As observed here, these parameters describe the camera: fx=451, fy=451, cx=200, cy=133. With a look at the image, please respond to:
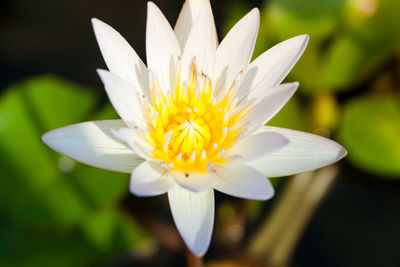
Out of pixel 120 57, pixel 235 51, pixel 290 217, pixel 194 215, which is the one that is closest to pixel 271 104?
pixel 235 51

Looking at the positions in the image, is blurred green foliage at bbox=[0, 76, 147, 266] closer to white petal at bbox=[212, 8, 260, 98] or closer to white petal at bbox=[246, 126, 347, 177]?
white petal at bbox=[212, 8, 260, 98]

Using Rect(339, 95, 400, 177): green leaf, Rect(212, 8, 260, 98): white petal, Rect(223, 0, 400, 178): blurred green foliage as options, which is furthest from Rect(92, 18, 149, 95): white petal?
Rect(339, 95, 400, 177): green leaf

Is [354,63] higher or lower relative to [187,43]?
lower

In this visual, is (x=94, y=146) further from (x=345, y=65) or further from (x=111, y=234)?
(x=345, y=65)

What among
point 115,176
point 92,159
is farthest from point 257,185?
point 115,176

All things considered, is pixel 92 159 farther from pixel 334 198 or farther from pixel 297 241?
pixel 334 198

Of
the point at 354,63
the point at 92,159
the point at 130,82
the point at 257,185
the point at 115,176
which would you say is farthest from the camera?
the point at 354,63

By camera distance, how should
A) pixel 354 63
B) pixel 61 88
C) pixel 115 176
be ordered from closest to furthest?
pixel 115 176, pixel 61 88, pixel 354 63

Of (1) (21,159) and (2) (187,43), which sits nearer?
(2) (187,43)
